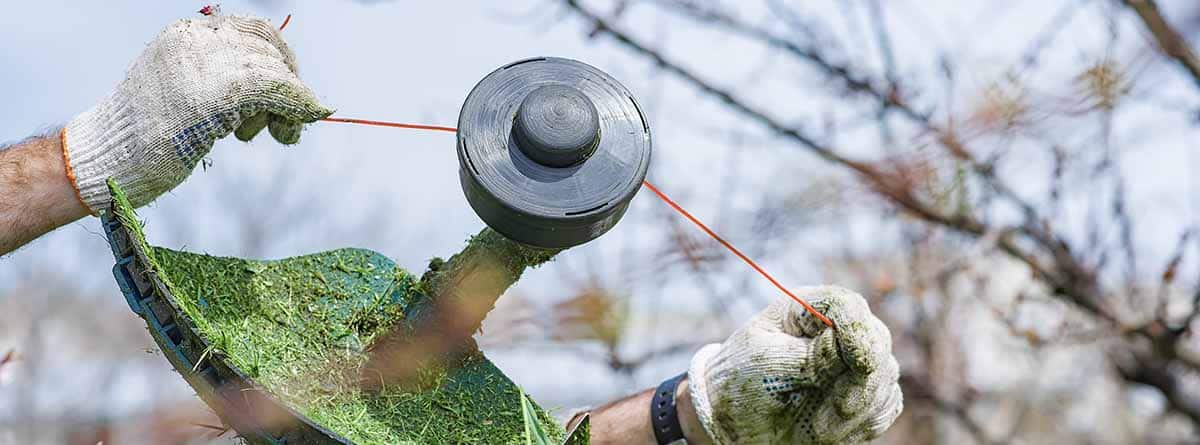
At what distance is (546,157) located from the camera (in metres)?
1.70

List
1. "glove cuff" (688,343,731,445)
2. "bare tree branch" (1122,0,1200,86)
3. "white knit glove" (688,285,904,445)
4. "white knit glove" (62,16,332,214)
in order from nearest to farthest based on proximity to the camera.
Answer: "white knit glove" (62,16,332,214)
"white knit glove" (688,285,904,445)
"glove cuff" (688,343,731,445)
"bare tree branch" (1122,0,1200,86)

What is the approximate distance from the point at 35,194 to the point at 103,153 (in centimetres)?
16

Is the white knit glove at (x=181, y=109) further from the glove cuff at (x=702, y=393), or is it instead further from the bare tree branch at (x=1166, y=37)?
the bare tree branch at (x=1166, y=37)

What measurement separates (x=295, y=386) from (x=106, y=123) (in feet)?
1.87

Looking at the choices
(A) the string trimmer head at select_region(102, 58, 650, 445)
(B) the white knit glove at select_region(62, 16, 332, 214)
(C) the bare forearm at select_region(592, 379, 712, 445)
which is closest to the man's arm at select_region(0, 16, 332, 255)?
(B) the white knit glove at select_region(62, 16, 332, 214)

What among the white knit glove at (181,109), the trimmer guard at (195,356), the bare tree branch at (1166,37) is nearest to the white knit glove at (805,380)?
the trimmer guard at (195,356)

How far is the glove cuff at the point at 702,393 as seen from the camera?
2.36 metres

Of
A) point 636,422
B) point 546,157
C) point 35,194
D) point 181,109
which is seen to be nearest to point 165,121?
point 181,109

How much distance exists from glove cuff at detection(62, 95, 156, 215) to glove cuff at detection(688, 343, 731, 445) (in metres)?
1.11

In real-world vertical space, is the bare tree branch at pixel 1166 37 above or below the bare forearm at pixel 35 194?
above

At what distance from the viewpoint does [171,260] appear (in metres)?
1.85

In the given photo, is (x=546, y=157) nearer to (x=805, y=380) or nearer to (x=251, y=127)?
(x=251, y=127)

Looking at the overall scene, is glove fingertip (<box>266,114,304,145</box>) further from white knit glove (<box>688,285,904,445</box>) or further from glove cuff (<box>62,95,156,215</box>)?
white knit glove (<box>688,285,904,445</box>)

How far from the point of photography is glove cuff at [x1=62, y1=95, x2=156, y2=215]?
191 cm
